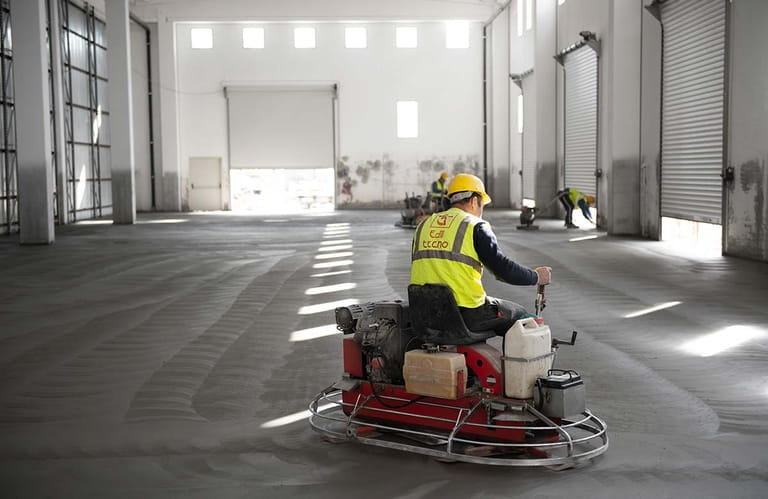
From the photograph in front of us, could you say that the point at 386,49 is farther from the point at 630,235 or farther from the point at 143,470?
the point at 143,470

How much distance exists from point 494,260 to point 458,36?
34.7m

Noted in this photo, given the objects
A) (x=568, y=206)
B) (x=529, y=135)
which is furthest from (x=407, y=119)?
(x=568, y=206)

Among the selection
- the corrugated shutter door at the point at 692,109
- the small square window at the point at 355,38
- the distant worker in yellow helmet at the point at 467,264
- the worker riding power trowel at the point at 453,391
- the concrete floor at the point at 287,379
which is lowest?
the concrete floor at the point at 287,379

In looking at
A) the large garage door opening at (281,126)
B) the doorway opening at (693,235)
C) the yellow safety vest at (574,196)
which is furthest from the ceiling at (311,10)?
the doorway opening at (693,235)

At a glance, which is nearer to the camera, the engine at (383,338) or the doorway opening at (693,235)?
the engine at (383,338)

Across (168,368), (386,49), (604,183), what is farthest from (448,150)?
(168,368)

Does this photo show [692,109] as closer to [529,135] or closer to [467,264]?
[529,135]

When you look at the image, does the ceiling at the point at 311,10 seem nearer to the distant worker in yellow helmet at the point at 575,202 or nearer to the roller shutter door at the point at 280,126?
the roller shutter door at the point at 280,126

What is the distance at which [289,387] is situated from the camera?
25.2ft

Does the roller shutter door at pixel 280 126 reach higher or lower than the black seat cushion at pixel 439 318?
higher

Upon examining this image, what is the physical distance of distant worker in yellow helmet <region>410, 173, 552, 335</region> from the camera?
591 cm

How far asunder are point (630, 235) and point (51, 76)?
1962 cm

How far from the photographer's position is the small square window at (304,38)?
38.8 metres

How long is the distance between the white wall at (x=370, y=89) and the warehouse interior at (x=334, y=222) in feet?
0.33
